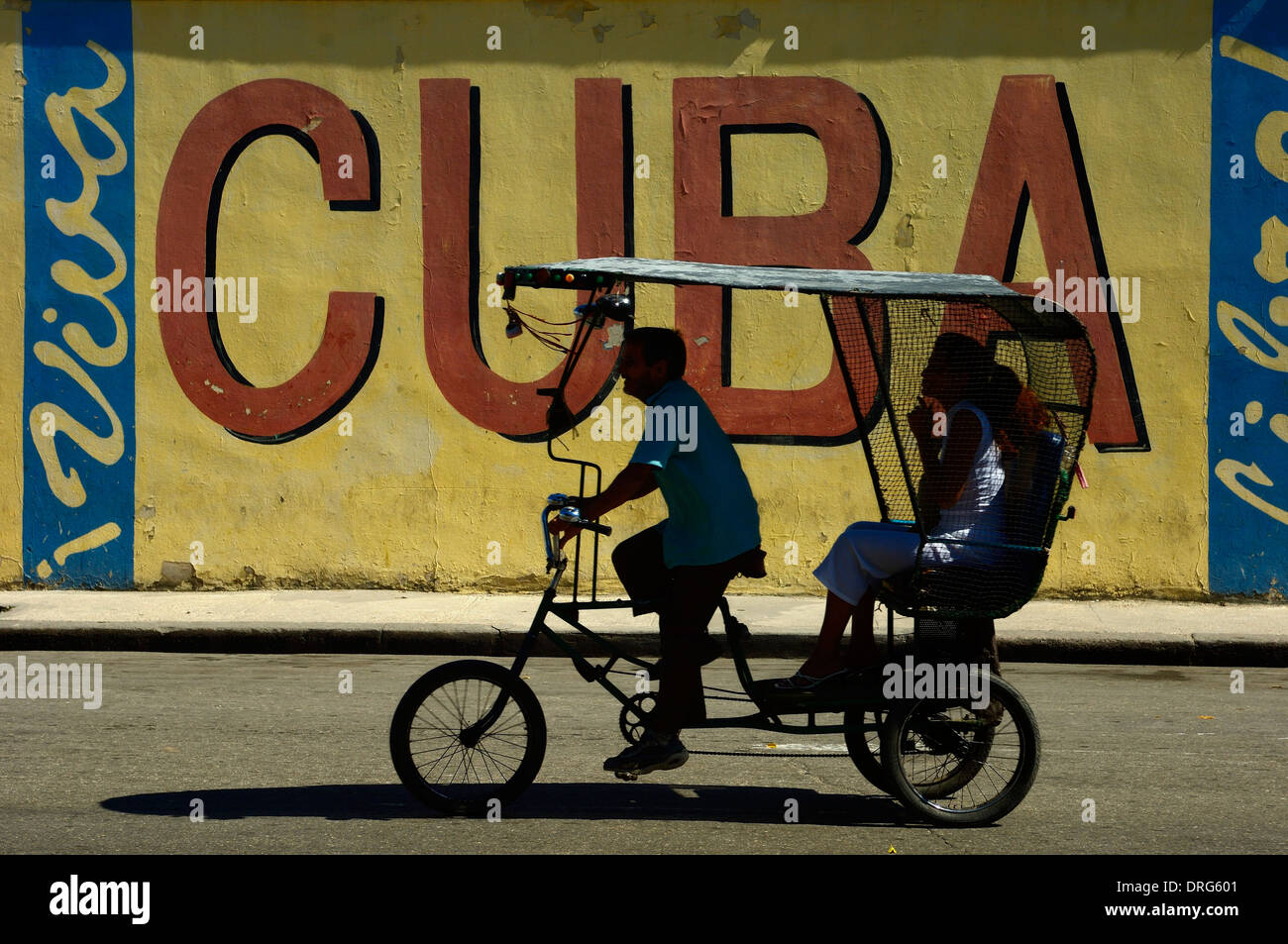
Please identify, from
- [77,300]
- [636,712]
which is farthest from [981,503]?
[77,300]

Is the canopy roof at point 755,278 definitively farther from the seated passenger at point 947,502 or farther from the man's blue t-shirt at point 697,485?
the man's blue t-shirt at point 697,485

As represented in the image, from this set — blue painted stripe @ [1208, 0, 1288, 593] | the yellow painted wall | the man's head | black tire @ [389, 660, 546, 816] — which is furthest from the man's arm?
blue painted stripe @ [1208, 0, 1288, 593]

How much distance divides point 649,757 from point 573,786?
72 cm

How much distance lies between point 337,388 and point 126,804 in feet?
22.4

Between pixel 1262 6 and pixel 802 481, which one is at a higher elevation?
pixel 1262 6

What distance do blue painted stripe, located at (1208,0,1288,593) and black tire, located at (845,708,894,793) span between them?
6.81 m

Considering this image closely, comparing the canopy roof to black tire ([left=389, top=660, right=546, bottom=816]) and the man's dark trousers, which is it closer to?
the man's dark trousers

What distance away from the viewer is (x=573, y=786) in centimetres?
618

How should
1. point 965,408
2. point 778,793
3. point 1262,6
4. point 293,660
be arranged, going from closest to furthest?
point 965,408 < point 778,793 < point 293,660 < point 1262,6

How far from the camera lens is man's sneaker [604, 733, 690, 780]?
5.56 m

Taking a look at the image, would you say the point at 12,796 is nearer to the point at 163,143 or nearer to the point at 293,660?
the point at 293,660

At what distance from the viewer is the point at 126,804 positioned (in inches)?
225

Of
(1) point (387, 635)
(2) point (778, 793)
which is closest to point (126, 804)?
(2) point (778, 793)

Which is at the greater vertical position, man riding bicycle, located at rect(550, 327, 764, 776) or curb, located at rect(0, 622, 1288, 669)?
man riding bicycle, located at rect(550, 327, 764, 776)
